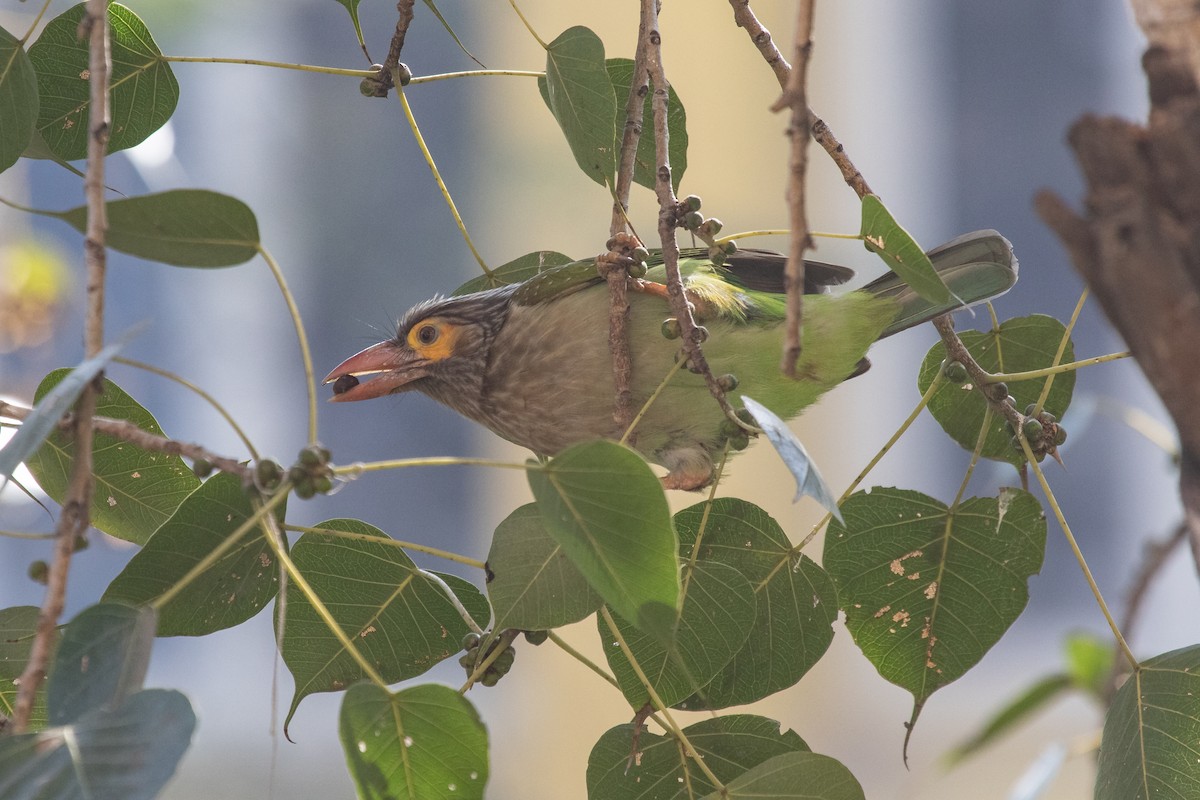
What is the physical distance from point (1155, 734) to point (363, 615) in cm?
82

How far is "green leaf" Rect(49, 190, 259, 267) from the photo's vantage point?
93 cm

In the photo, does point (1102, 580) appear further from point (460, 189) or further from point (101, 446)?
point (101, 446)

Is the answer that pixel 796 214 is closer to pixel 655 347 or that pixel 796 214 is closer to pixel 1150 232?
pixel 1150 232

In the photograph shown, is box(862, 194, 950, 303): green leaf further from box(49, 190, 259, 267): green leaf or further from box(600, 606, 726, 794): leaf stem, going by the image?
box(49, 190, 259, 267): green leaf

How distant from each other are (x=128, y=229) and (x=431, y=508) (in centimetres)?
442

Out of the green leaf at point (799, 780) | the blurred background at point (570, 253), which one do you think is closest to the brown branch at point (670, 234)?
the green leaf at point (799, 780)

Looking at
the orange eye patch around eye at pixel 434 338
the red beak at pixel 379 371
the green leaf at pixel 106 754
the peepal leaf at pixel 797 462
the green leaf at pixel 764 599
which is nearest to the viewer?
the green leaf at pixel 106 754

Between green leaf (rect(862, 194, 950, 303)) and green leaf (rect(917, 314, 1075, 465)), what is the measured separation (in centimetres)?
31

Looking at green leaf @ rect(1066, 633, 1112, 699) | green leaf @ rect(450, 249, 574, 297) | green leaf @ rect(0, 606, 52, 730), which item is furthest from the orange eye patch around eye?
green leaf @ rect(1066, 633, 1112, 699)

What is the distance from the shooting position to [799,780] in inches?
43.6

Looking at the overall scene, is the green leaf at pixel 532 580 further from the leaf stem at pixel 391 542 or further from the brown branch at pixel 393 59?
the brown branch at pixel 393 59

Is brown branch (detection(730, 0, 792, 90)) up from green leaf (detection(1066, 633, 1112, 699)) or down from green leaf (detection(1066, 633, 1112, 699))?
up

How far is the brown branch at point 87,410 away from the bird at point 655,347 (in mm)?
717

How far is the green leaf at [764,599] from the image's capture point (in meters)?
1.26
